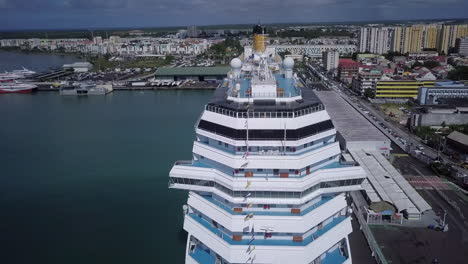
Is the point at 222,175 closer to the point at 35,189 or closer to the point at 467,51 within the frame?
the point at 35,189

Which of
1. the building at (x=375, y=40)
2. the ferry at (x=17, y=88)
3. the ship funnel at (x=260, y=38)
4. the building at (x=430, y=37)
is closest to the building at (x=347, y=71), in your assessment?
the building at (x=375, y=40)

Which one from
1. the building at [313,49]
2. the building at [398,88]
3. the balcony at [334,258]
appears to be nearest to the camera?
the balcony at [334,258]

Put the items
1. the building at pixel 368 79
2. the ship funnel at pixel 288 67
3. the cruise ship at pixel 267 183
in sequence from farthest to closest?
the building at pixel 368 79 → the ship funnel at pixel 288 67 → the cruise ship at pixel 267 183

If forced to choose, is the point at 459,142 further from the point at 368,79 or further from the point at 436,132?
the point at 368,79

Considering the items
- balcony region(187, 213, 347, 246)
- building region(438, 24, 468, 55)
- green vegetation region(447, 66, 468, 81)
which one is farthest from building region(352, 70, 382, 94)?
building region(438, 24, 468, 55)

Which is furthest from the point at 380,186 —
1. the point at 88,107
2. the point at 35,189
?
the point at 88,107

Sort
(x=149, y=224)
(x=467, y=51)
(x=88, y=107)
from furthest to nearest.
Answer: (x=467, y=51)
(x=88, y=107)
(x=149, y=224)

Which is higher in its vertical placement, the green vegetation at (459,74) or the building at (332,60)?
the building at (332,60)

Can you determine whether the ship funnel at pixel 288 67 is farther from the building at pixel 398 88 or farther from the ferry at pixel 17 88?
the ferry at pixel 17 88

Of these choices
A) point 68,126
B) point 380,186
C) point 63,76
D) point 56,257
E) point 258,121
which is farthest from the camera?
point 63,76
